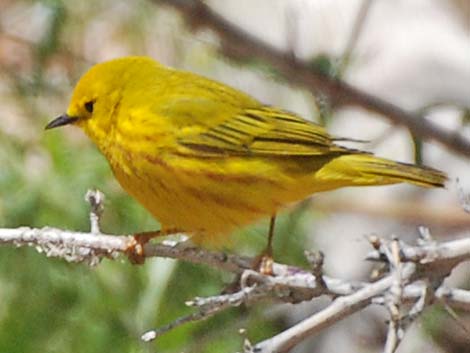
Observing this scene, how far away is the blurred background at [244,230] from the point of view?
453cm

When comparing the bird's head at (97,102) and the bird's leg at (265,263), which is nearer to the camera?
the bird's leg at (265,263)

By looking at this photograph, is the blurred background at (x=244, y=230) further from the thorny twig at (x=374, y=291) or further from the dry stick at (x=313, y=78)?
the thorny twig at (x=374, y=291)

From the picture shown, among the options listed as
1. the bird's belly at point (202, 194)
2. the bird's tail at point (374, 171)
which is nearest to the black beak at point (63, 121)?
the bird's belly at point (202, 194)

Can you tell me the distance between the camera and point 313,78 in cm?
389

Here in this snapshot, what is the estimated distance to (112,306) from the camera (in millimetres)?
4559

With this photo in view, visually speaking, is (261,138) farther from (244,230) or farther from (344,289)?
A: (344,289)

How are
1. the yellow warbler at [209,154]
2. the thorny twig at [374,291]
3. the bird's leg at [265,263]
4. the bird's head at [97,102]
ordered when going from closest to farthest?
1. the thorny twig at [374,291]
2. the bird's leg at [265,263]
3. the yellow warbler at [209,154]
4. the bird's head at [97,102]

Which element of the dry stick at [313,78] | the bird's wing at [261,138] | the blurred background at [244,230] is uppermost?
the dry stick at [313,78]

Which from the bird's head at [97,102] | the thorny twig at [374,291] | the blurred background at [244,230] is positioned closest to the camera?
the thorny twig at [374,291]

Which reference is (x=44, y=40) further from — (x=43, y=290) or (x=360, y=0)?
(x=360, y=0)

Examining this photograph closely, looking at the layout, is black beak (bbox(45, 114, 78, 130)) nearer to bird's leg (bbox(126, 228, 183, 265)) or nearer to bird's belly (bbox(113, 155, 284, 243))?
bird's belly (bbox(113, 155, 284, 243))

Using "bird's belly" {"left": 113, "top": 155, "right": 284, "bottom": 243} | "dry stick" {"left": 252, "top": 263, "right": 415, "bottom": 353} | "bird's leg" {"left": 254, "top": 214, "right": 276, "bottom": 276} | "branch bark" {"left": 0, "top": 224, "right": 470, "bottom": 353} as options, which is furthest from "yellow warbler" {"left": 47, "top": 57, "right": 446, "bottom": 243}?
"dry stick" {"left": 252, "top": 263, "right": 415, "bottom": 353}

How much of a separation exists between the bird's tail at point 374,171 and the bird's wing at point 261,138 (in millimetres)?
60

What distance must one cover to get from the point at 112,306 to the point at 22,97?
122 cm
